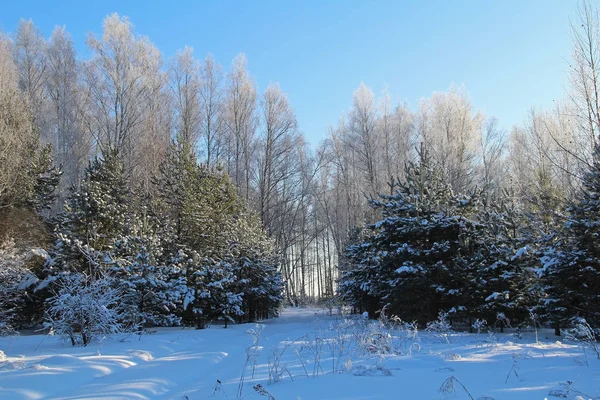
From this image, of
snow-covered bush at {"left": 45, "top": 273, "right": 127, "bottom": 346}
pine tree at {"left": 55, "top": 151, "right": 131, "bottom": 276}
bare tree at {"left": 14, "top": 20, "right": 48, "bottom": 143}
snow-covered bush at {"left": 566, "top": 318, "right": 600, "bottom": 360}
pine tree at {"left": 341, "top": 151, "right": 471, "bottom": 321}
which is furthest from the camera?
bare tree at {"left": 14, "top": 20, "right": 48, "bottom": 143}

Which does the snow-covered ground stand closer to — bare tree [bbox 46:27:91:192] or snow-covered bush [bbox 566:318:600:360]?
snow-covered bush [bbox 566:318:600:360]

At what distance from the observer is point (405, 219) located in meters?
13.1

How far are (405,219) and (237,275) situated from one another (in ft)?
31.1

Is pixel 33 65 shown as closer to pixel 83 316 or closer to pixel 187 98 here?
pixel 187 98

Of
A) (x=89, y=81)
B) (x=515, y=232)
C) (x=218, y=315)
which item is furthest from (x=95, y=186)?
(x=515, y=232)

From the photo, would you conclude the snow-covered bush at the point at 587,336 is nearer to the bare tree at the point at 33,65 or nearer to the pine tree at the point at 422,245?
the pine tree at the point at 422,245

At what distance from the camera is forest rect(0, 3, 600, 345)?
11438 mm

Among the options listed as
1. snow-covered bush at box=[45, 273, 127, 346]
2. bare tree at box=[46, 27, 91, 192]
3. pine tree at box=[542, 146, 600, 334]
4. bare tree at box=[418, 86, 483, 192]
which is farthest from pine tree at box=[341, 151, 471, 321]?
bare tree at box=[46, 27, 91, 192]

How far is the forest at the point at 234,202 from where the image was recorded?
1144 cm

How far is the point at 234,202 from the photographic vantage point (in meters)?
22.2

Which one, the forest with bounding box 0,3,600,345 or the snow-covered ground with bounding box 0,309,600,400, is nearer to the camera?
the snow-covered ground with bounding box 0,309,600,400

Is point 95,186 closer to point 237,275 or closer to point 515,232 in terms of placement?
point 237,275

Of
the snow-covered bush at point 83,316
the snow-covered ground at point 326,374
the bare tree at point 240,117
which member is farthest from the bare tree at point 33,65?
the snow-covered ground at point 326,374

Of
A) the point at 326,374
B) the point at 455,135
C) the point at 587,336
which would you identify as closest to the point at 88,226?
the point at 326,374
